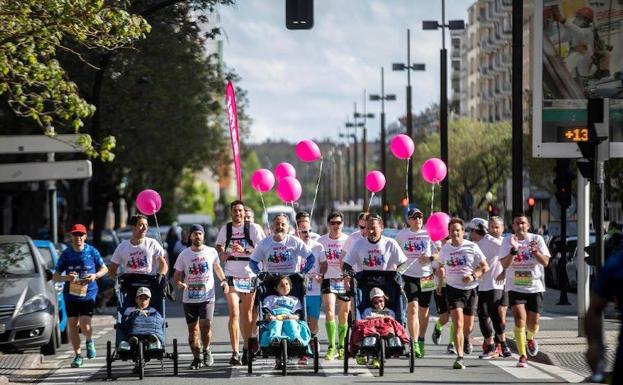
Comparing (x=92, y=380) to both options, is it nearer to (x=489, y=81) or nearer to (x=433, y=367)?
(x=433, y=367)

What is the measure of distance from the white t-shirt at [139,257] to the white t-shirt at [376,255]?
6.91 ft

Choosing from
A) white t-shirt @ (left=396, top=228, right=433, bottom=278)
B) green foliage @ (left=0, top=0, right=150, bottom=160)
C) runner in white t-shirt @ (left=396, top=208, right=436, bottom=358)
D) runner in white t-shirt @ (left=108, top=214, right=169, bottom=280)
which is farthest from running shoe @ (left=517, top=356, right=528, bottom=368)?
green foliage @ (left=0, top=0, right=150, bottom=160)

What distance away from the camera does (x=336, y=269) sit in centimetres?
1914

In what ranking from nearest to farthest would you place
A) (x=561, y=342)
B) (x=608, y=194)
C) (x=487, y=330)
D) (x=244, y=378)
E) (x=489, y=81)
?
(x=244, y=378)
(x=487, y=330)
(x=561, y=342)
(x=608, y=194)
(x=489, y=81)

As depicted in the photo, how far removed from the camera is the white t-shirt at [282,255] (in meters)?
17.1

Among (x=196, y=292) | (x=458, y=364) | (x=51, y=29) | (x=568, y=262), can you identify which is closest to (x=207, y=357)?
(x=196, y=292)

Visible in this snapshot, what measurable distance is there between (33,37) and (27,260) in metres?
4.33

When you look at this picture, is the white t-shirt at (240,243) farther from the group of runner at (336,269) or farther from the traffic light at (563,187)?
the traffic light at (563,187)

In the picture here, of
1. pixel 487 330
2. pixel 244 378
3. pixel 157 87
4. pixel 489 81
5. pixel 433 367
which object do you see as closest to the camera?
pixel 244 378

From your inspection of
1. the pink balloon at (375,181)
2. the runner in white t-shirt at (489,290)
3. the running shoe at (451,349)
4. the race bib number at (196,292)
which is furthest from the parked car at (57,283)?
the runner in white t-shirt at (489,290)

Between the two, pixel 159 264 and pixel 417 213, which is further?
pixel 417 213

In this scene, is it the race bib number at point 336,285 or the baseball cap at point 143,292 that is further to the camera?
the race bib number at point 336,285

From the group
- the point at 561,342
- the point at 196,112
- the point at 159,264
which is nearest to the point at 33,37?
the point at 159,264

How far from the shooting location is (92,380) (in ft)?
A: 54.9
